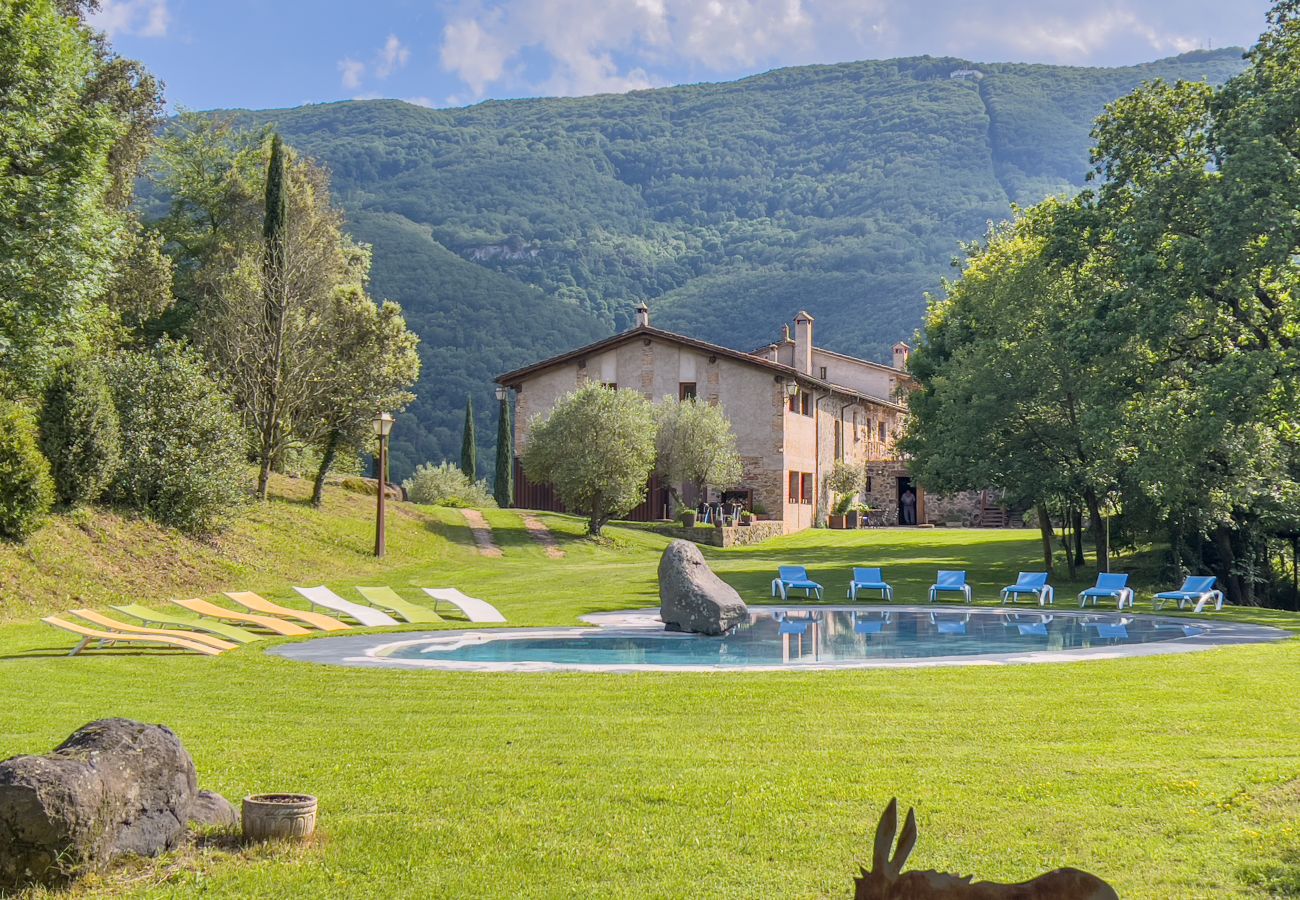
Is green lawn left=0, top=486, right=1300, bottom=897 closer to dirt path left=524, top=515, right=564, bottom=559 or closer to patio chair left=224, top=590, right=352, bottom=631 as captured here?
patio chair left=224, top=590, right=352, bottom=631

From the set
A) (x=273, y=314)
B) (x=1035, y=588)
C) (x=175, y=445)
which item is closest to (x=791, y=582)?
(x=1035, y=588)

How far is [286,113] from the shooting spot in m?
152

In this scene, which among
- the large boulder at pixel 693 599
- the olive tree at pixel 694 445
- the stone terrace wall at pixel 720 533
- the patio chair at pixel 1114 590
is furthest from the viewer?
the olive tree at pixel 694 445

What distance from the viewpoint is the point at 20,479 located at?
763 inches

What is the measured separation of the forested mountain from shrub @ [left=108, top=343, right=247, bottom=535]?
5155 centimetres

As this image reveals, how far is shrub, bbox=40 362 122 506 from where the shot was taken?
2116 centimetres

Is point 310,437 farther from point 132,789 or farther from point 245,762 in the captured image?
point 132,789

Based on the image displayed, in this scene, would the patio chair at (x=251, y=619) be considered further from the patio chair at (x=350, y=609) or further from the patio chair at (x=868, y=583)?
the patio chair at (x=868, y=583)

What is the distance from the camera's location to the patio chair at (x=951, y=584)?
2425cm

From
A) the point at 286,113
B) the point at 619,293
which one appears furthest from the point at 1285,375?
the point at 286,113

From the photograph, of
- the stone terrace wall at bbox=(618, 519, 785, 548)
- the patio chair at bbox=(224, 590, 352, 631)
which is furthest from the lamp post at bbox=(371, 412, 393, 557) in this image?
the stone terrace wall at bbox=(618, 519, 785, 548)

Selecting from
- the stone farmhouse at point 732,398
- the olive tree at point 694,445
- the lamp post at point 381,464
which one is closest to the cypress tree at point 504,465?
the stone farmhouse at point 732,398

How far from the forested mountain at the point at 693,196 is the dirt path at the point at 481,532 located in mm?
38508

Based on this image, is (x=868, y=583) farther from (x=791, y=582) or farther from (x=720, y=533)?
(x=720, y=533)
